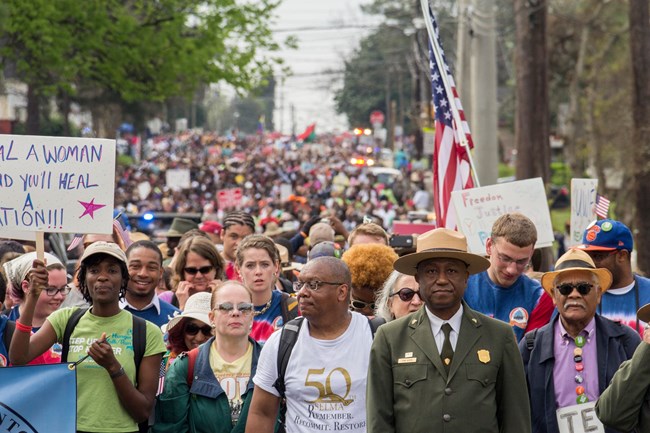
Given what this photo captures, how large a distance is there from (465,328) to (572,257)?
1.26 m

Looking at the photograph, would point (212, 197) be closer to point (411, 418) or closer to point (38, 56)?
point (38, 56)

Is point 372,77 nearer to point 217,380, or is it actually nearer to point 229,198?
point 229,198

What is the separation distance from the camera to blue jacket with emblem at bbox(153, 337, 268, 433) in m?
6.67

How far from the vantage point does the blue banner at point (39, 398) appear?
255 inches

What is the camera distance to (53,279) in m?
8.23

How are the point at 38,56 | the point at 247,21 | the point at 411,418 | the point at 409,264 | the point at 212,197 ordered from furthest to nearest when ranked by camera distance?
the point at 212,197 < the point at 247,21 < the point at 38,56 < the point at 409,264 < the point at 411,418

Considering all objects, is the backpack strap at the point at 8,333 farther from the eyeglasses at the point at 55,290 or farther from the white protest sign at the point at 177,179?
the white protest sign at the point at 177,179

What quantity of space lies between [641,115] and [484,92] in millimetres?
2283

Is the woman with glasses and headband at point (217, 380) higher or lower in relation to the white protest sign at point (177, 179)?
lower

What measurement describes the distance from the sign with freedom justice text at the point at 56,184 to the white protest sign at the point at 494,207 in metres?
3.38

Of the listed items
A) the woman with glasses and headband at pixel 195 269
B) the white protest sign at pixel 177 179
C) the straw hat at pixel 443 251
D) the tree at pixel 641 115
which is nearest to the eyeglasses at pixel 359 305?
the woman with glasses and headband at pixel 195 269

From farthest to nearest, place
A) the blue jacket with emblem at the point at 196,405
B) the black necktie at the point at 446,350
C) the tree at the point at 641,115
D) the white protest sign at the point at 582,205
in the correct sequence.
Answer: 1. the tree at the point at 641,115
2. the white protest sign at the point at 582,205
3. the blue jacket with emblem at the point at 196,405
4. the black necktie at the point at 446,350

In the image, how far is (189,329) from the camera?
7.44m

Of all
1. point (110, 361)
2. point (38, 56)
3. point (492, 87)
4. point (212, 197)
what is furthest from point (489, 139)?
point (212, 197)
